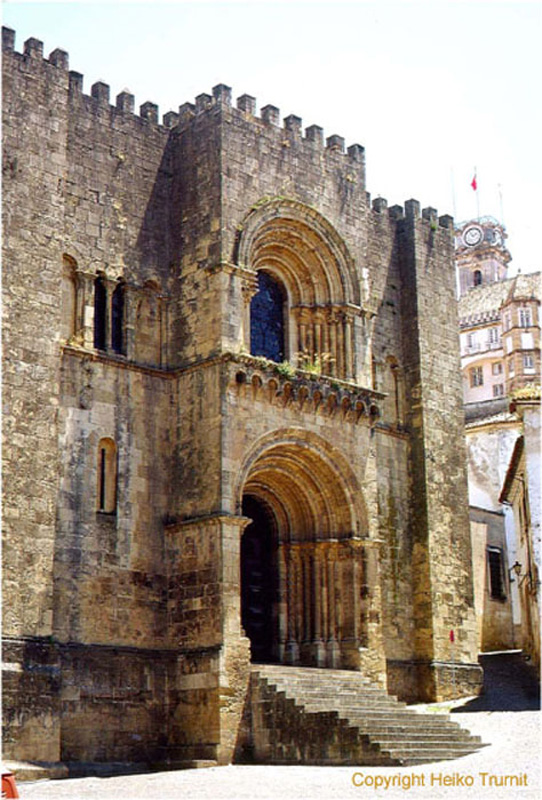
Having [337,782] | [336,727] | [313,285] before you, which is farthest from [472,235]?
[337,782]

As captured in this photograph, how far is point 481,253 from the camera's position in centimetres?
9275

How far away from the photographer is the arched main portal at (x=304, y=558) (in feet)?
85.6

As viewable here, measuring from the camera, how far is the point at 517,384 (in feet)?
249

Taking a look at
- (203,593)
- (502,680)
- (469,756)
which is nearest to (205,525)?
(203,593)

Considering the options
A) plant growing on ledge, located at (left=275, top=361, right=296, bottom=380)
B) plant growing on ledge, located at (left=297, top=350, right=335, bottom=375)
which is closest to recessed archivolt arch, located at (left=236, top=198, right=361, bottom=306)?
plant growing on ledge, located at (left=297, top=350, right=335, bottom=375)

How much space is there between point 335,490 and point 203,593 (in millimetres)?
4343

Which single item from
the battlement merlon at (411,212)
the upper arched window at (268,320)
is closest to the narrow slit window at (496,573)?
the battlement merlon at (411,212)

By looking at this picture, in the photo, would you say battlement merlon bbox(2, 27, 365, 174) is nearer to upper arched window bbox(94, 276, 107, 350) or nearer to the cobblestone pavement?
upper arched window bbox(94, 276, 107, 350)

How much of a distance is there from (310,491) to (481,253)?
68466 millimetres

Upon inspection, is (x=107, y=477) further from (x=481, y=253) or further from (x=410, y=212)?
(x=481, y=253)

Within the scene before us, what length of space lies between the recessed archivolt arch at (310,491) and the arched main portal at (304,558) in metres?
0.02

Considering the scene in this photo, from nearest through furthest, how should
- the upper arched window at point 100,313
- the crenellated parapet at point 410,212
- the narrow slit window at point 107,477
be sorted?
the narrow slit window at point 107,477
the upper arched window at point 100,313
the crenellated parapet at point 410,212

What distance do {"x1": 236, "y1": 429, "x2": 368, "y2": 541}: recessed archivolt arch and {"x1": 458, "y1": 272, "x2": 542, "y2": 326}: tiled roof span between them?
175 ft

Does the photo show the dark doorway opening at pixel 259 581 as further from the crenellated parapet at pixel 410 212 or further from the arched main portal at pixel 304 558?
the crenellated parapet at pixel 410 212
